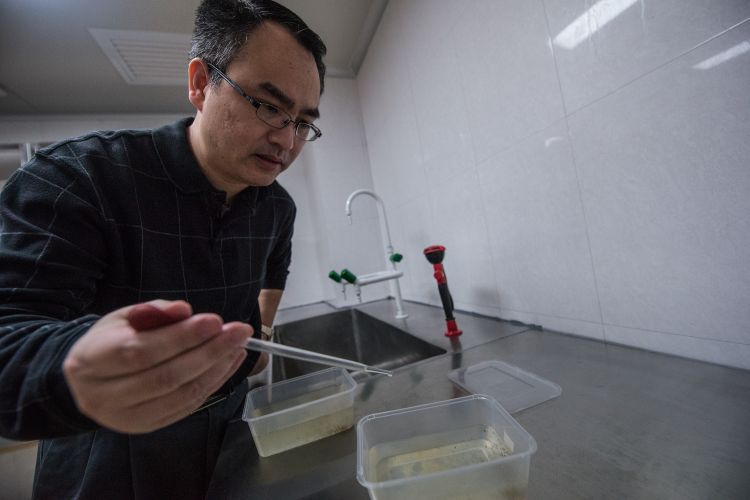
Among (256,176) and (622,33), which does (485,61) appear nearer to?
(622,33)

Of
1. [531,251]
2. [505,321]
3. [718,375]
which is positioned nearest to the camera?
[718,375]

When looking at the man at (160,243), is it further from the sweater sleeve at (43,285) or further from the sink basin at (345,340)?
the sink basin at (345,340)

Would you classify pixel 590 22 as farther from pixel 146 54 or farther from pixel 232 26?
pixel 146 54

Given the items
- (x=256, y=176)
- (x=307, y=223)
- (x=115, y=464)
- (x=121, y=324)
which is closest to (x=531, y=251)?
(x=256, y=176)

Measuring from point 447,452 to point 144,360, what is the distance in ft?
1.27

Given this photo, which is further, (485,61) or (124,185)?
(485,61)

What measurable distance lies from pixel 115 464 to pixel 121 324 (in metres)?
0.61

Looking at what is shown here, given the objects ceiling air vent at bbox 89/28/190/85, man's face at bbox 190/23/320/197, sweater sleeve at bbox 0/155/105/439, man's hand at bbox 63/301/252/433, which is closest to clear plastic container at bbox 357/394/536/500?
man's hand at bbox 63/301/252/433

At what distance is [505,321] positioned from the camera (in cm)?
103

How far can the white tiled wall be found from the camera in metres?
0.50

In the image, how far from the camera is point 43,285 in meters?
0.45

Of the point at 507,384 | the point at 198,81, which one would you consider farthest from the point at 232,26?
the point at 507,384

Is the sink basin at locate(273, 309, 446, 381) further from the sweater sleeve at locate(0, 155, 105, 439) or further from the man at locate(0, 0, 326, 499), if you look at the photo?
the sweater sleeve at locate(0, 155, 105, 439)

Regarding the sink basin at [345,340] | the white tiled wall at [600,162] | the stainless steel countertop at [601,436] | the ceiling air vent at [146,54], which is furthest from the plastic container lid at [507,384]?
the ceiling air vent at [146,54]
